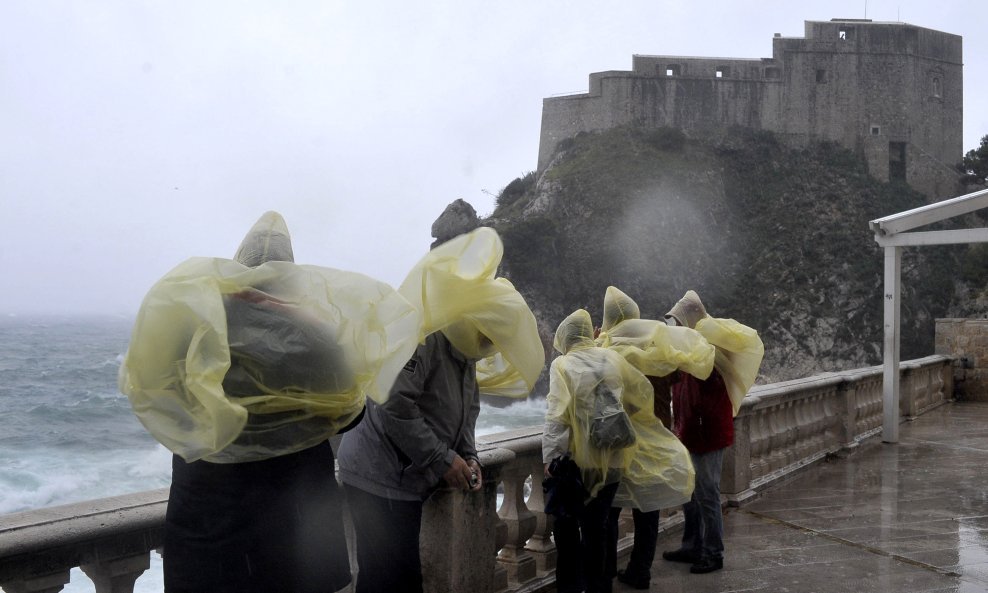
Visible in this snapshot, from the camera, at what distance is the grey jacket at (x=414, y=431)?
8.72 feet

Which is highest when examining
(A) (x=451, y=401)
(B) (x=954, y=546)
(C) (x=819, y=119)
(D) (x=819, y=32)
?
(D) (x=819, y=32)

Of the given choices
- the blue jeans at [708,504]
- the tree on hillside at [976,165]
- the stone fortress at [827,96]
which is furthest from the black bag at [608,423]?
the tree on hillside at [976,165]

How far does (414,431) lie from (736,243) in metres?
47.4

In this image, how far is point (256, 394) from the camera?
2006mm

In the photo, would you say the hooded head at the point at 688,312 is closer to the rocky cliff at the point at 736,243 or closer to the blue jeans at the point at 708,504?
the blue jeans at the point at 708,504

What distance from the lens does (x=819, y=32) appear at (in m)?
47.6

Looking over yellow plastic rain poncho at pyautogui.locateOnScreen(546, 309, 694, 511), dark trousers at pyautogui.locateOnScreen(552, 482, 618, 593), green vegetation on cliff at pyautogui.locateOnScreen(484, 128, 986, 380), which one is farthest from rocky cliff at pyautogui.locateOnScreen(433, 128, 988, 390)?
dark trousers at pyautogui.locateOnScreen(552, 482, 618, 593)

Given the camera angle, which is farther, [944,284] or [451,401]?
[944,284]

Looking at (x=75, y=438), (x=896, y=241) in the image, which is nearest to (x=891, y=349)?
Answer: (x=896, y=241)

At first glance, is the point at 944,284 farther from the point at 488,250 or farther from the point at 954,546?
the point at 488,250

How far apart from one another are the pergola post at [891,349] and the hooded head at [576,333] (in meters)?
5.73

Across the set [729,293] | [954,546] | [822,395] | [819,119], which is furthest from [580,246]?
[954,546]

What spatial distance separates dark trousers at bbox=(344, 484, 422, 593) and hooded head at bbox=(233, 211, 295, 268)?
894mm

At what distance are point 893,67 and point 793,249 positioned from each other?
454 inches
